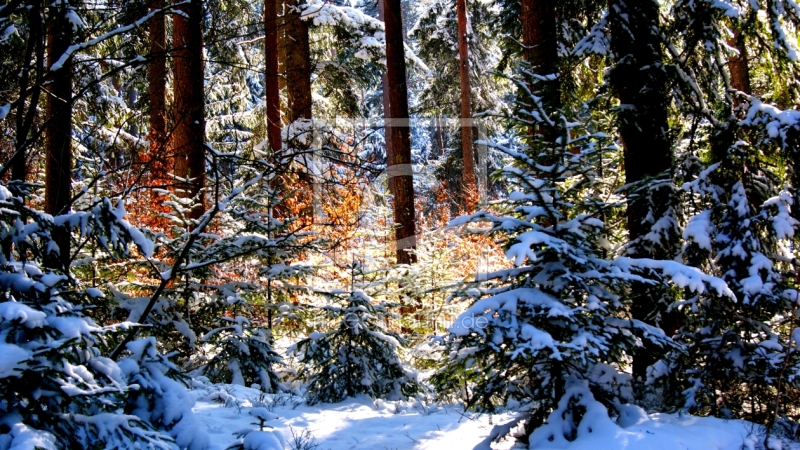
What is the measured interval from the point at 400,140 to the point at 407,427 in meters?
6.64

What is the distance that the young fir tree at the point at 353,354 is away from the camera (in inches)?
253

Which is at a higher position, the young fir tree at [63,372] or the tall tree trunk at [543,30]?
the tall tree trunk at [543,30]

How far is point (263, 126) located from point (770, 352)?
13.2 metres

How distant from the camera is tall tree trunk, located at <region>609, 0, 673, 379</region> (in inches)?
236

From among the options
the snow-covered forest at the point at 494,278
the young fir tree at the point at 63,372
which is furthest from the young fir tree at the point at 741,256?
the young fir tree at the point at 63,372

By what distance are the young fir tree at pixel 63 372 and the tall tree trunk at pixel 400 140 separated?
7825mm

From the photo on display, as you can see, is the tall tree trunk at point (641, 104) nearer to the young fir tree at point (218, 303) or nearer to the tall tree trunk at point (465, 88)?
the young fir tree at point (218, 303)

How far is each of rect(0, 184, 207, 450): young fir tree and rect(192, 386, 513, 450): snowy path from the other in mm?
1236

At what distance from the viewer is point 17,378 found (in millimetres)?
2205

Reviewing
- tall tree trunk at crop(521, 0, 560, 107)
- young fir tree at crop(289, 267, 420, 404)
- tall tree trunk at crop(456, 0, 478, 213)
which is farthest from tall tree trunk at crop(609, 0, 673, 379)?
tall tree trunk at crop(456, 0, 478, 213)

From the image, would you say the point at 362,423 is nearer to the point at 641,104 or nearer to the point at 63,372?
the point at 63,372

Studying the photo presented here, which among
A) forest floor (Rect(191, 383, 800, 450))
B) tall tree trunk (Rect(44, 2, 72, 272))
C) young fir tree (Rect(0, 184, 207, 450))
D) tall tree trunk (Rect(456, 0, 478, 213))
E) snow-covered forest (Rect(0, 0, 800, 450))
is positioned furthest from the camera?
tall tree trunk (Rect(456, 0, 478, 213))

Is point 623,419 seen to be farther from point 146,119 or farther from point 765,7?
point 146,119

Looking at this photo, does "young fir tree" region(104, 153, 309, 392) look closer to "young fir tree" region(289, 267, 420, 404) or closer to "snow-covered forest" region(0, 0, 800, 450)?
"snow-covered forest" region(0, 0, 800, 450)
